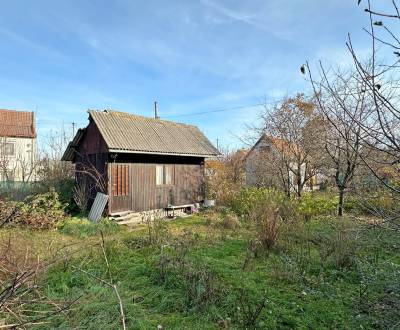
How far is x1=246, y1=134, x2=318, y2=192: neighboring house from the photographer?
15125 millimetres

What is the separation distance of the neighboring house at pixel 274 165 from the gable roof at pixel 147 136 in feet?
9.48

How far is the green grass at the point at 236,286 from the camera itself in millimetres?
4129

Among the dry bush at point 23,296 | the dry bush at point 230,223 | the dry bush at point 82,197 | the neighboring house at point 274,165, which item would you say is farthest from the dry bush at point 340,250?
the dry bush at point 82,197

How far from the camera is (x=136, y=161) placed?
1412 centimetres

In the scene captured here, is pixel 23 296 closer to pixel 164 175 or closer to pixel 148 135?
pixel 164 175

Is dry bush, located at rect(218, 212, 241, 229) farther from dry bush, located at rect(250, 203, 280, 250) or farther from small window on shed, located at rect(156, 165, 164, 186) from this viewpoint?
small window on shed, located at rect(156, 165, 164, 186)

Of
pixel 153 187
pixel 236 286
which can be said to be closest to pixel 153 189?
pixel 153 187

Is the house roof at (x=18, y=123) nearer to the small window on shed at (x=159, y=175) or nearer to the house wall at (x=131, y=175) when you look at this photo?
the house wall at (x=131, y=175)

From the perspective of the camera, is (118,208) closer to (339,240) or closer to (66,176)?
(66,176)

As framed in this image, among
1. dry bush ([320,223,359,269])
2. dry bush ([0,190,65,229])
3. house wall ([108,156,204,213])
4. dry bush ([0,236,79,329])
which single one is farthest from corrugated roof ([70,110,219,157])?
dry bush ([320,223,359,269])

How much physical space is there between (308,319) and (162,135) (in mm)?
12823

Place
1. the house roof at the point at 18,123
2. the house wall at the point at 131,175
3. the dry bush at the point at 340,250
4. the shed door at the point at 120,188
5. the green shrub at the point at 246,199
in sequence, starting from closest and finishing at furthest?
the dry bush at the point at 340,250 < the green shrub at the point at 246,199 < the shed door at the point at 120,188 < the house wall at the point at 131,175 < the house roof at the point at 18,123

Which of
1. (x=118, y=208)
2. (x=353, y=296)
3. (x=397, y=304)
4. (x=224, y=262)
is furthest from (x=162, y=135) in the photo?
(x=397, y=304)

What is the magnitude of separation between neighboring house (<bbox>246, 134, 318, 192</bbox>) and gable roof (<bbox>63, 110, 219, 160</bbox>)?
9.48ft
